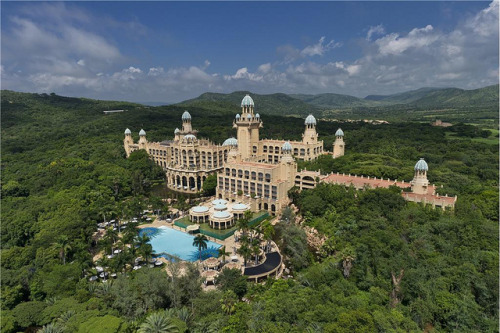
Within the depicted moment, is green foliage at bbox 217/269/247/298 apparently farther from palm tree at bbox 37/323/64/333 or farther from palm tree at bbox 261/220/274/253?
palm tree at bbox 37/323/64/333

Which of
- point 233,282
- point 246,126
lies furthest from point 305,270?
point 246,126

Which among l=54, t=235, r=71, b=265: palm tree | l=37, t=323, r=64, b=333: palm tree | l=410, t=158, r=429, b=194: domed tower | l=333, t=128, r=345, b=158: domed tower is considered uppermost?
l=333, t=128, r=345, b=158: domed tower

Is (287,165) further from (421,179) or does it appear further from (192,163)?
(192,163)

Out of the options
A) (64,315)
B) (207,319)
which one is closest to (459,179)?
(207,319)

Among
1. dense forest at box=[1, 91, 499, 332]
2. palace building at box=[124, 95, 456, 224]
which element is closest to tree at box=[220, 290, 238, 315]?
dense forest at box=[1, 91, 499, 332]

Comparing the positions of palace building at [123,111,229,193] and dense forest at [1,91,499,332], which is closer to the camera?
dense forest at [1,91,499,332]

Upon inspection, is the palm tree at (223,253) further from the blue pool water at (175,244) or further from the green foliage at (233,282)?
the green foliage at (233,282)
